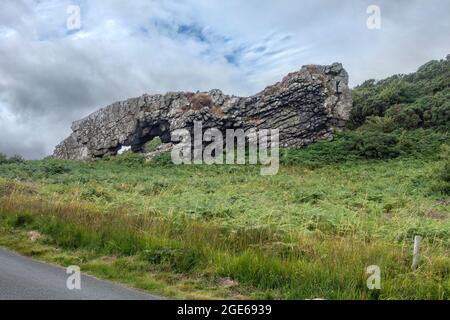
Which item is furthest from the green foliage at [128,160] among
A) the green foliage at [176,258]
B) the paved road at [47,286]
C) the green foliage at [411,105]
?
the paved road at [47,286]

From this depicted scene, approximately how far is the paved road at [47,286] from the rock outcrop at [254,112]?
3096 centimetres

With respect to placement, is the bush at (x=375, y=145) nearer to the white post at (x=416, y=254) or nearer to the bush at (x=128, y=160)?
the bush at (x=128, y=160)

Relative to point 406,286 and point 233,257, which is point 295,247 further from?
point 406,286

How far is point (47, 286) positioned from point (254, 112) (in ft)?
110

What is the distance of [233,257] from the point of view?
8.23 metres

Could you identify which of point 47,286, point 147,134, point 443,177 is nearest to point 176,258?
point 47,286

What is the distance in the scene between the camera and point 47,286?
704cm

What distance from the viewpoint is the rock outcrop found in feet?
127

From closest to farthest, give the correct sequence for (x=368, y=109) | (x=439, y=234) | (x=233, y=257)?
1. (x=233, y=257)
2. (x=439, y=234)
3. (x=368, y=109)

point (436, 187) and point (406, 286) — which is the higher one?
point (436, 187)

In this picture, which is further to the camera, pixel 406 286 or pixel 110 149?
pixel 110 149

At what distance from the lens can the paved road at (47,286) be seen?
6539 millimetres
